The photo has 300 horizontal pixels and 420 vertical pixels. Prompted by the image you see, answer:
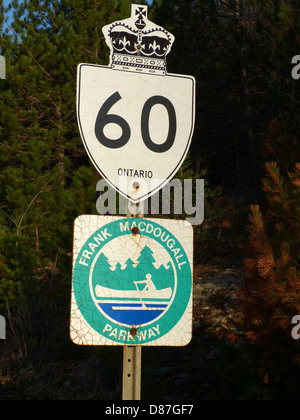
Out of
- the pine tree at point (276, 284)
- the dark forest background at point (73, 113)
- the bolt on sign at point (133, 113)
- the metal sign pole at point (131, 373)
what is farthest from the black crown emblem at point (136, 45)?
the dark forest background at point (73, 113)

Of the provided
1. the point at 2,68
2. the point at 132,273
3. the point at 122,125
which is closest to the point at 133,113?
the point at 122,125

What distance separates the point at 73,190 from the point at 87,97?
9421 millimetres

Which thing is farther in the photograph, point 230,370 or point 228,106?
point 228,106

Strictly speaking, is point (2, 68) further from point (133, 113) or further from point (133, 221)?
→ point (133, 221)

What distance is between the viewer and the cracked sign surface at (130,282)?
1994 millimetres

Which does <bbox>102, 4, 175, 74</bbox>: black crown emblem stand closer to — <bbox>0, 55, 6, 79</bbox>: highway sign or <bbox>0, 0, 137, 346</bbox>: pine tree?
<bbox>0, 0, 137, 346</bbox>: pine tree

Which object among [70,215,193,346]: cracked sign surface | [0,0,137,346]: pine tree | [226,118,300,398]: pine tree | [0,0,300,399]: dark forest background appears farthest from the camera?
[0,0,137,346]: pine tree

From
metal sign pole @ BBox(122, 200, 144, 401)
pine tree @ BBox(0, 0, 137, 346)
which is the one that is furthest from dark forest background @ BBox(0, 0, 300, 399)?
metal sign pole @ BBox(122, 200, 144, 401)

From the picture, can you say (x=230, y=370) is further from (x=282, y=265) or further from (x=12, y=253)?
(x=12, y=253)

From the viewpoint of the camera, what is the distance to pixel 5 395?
6.54 m

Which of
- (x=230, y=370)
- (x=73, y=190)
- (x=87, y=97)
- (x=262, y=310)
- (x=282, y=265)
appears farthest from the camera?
(x=73, y=190)

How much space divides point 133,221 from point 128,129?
355 mm

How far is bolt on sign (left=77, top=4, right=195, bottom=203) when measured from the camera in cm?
215

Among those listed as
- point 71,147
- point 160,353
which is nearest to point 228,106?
point 71,147
